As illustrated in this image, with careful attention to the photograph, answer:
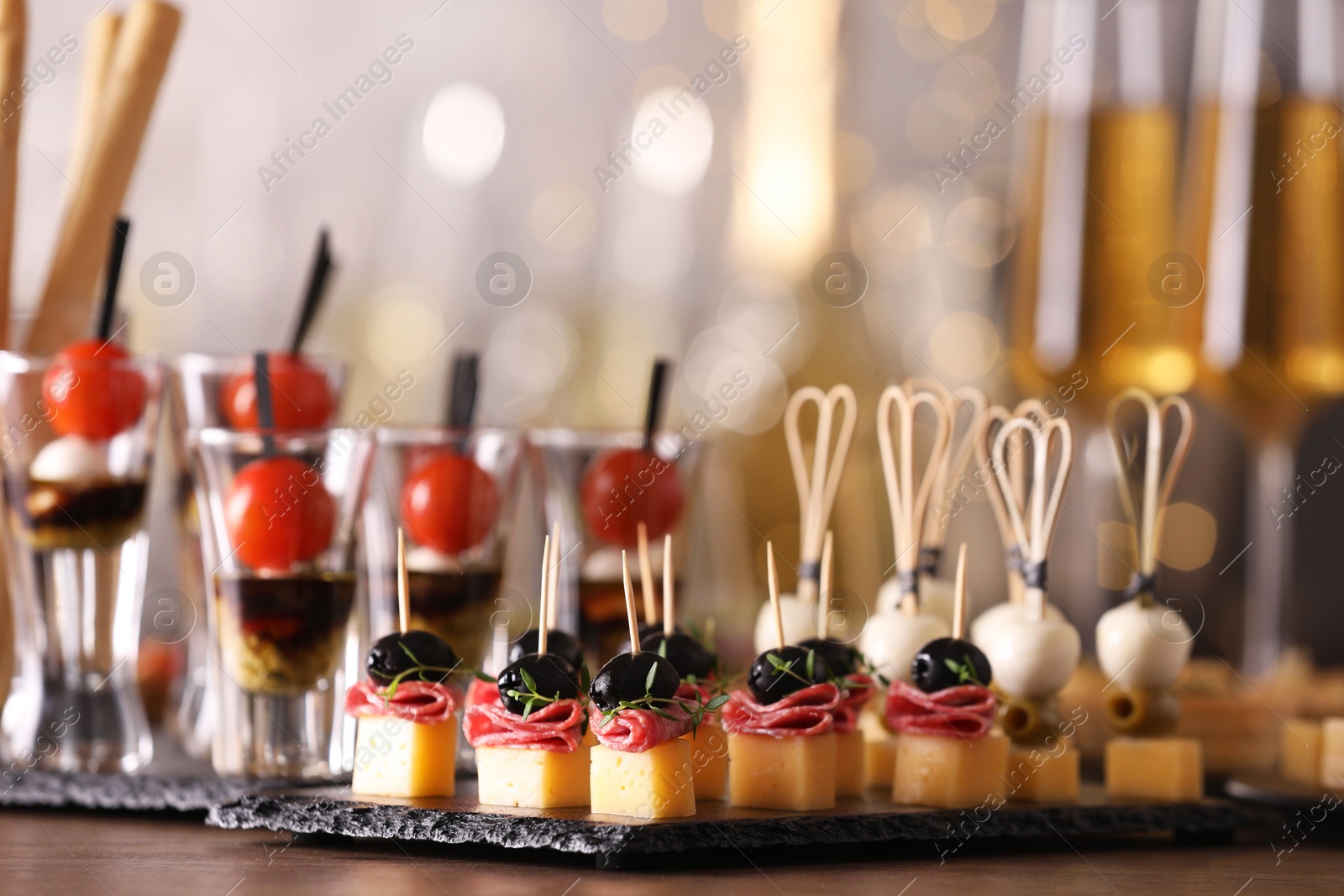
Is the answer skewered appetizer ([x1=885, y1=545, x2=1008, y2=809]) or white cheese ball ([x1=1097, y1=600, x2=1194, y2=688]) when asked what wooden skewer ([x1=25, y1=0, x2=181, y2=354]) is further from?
white cheese ball ([x1=1097, y1=600, x2=1194, y2=688])

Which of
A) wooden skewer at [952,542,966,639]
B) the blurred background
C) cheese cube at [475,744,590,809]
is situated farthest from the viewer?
the blurred background

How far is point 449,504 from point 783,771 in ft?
1.25

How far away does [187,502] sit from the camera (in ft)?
4.33

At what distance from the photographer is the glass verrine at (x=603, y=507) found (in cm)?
124

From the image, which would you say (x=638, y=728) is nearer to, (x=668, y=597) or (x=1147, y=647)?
(x=668, y=597)

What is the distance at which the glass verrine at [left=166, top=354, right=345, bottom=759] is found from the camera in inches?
50.5

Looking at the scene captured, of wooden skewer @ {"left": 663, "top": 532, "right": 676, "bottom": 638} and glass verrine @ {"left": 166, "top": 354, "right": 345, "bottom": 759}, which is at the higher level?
glass verrine @ {"left": 166, "top": 354, "right": 345, "bottom": 759}

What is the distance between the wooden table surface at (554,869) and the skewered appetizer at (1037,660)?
0.06 metres

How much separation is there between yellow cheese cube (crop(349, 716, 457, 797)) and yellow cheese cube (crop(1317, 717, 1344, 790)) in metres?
0.65

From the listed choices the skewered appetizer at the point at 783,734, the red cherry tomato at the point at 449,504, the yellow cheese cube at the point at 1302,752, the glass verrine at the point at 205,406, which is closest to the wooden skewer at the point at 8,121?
the glass verrine at the point at 205,406

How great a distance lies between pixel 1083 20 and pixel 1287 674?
819 mm

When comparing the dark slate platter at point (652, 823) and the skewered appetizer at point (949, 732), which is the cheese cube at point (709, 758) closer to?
the dark slate platter at point (652, 823)

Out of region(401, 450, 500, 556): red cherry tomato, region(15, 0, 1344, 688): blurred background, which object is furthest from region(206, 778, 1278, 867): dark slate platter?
region(15, 0, 1344, 688): blurred background

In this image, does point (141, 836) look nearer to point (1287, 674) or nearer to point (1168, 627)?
point (1168, 627)
